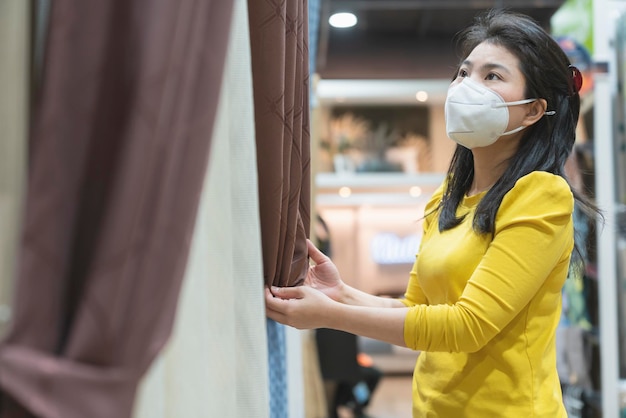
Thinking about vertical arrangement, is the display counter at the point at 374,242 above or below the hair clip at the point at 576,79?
below

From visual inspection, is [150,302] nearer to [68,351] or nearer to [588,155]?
[68,351]

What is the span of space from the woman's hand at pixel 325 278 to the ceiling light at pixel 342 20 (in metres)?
6.97

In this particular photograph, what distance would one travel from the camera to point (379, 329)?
4.75 ft

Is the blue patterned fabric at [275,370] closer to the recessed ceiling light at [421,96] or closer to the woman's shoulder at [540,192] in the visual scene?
the woman's shoulder at [540,192]

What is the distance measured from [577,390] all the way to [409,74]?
6.89m

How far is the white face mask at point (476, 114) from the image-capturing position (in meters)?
1.63

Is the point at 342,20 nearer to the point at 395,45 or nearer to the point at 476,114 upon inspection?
the point at 395,45

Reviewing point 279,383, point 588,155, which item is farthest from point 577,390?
point 279,383

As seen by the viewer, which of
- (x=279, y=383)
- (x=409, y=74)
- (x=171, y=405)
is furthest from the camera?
(x=409, y=74)

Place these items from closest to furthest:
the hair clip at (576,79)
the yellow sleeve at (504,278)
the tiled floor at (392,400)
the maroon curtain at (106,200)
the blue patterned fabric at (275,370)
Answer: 1. the maroon curtain at (106,200)
2. the yellow sleeve at (504,278)
3. the blue patterned fabric at (275,370)
4. the hair clip at (576,79)
5. the tiled floor at (392,400)

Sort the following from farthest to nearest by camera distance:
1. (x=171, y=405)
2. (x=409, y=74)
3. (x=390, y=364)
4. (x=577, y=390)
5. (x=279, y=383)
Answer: (x=390, y=364)
(x=409, y=74)
(x=577, y=390)
(x=279, y=383)
(x=171, y=405)

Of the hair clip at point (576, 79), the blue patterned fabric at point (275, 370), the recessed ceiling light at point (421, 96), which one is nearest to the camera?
the blue patterned fabric at point (275, 370)

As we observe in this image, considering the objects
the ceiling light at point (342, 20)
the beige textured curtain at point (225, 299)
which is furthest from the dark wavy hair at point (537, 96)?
the ceiling light at point (342, 20)

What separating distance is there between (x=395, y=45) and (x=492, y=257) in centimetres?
886
